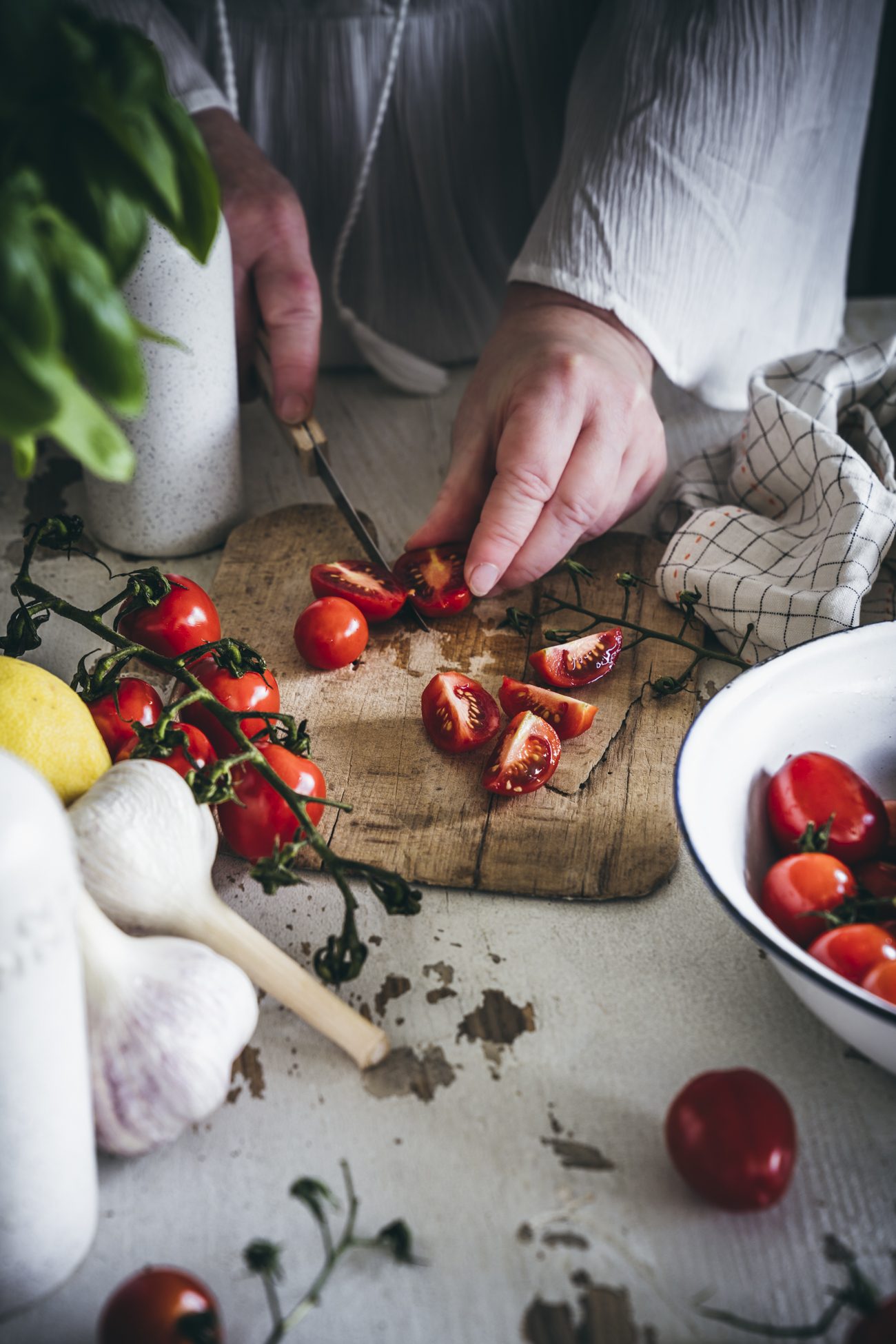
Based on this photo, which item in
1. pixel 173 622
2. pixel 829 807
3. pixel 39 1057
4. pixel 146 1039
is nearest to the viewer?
pixel 39 1057

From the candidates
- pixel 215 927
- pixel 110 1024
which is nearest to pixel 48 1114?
pixel 110 1024

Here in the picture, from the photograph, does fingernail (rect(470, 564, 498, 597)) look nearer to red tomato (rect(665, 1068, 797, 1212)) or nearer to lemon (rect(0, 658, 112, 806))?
lemon (rect(0, 658, 112, 806))

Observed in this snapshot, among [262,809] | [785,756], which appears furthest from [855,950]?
[262,809]

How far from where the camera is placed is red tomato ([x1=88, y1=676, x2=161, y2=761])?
2.80 ft

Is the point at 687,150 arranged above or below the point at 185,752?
above

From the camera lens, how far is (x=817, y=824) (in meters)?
0.75

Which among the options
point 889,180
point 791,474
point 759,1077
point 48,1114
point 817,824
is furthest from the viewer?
point 889,180

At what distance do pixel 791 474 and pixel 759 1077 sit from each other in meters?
0.69

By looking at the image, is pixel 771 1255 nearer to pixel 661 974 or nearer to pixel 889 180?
pixel 661 974

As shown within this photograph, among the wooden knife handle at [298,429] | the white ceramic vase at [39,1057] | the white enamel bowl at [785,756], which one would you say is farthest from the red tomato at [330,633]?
the white ceramic vase at [39,1057]

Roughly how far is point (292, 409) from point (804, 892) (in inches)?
31.7

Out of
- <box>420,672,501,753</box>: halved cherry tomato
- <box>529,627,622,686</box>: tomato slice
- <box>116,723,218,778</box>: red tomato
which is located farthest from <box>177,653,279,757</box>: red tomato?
<box>529,627,622,686</box>: tomato slice

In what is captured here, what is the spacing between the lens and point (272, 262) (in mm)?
1279

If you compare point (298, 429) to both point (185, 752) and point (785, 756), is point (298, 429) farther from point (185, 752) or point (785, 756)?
point (785, 756)
